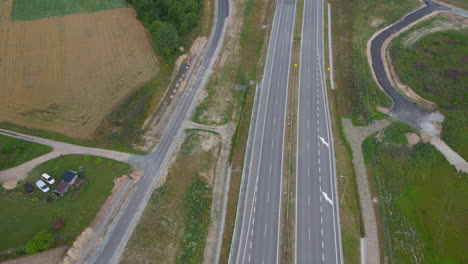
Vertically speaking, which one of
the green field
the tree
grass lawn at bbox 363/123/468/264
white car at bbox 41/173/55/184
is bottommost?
grass lawn at bbox 363/123/468/264

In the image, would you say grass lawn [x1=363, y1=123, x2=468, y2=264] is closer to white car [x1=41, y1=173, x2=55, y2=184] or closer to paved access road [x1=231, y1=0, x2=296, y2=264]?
paved access road [x1=231, y1=0, x2=296, y2=264]

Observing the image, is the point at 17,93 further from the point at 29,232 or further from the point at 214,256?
the point at 214,256

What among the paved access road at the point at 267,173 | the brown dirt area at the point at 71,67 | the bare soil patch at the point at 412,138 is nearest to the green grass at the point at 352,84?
the bare soil patch at the point at 412,138

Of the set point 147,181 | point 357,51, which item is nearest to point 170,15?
point 147,181

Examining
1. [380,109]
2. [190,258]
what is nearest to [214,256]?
[190,258]

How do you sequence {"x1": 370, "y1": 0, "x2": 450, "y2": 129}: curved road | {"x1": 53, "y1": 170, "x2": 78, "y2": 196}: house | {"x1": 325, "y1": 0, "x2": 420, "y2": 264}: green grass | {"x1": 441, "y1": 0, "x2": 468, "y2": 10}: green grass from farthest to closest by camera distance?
{"x1": 441, "y1": 0, "x2": 468, "y2": 10}: green grass < {"x1": 370, "y1": 0, "x2": 450, "y2": 129}: curved road < {"x1": 53, "y1": 170, "x2": 78, "y2": 196}: house < {"x1": 325, "y1": 0, "x2": 420, "y2": 264}: green grass

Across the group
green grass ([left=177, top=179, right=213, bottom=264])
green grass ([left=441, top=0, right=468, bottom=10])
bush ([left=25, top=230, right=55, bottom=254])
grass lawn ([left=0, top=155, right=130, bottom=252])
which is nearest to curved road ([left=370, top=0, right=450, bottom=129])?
green grass ([left=441, top=0, right=468, bottom=10])
